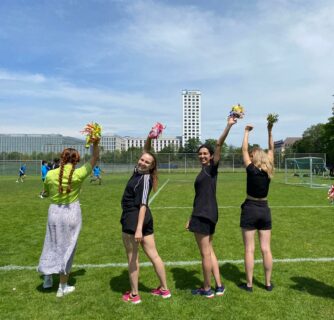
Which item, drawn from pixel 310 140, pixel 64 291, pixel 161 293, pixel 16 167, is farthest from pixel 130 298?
pixel 310 140

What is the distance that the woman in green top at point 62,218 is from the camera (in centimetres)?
488

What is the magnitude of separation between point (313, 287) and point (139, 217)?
2.71 metres

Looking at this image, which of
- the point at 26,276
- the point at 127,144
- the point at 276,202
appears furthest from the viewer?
the point at 127,144

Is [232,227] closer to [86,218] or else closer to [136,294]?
[86,218]

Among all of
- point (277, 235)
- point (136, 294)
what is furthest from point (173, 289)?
point (277, 235)

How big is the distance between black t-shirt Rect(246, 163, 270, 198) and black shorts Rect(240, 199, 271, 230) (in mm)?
114

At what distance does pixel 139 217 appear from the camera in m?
4.40

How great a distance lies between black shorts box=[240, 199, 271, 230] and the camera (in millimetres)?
4914

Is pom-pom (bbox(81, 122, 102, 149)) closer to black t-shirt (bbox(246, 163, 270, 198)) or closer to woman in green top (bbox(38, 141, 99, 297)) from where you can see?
woman in green top (bbox(38, 141, 99, 297))

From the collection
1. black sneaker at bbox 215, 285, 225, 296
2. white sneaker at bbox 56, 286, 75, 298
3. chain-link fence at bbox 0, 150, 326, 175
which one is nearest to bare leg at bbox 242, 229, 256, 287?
black sneaker at bbox 215, 285, 225, 296

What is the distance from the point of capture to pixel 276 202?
48.6ft

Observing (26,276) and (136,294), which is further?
(26,276)

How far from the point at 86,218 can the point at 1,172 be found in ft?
158

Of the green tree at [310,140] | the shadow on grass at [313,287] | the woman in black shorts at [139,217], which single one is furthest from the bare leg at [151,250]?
the green tree at [310,140]
